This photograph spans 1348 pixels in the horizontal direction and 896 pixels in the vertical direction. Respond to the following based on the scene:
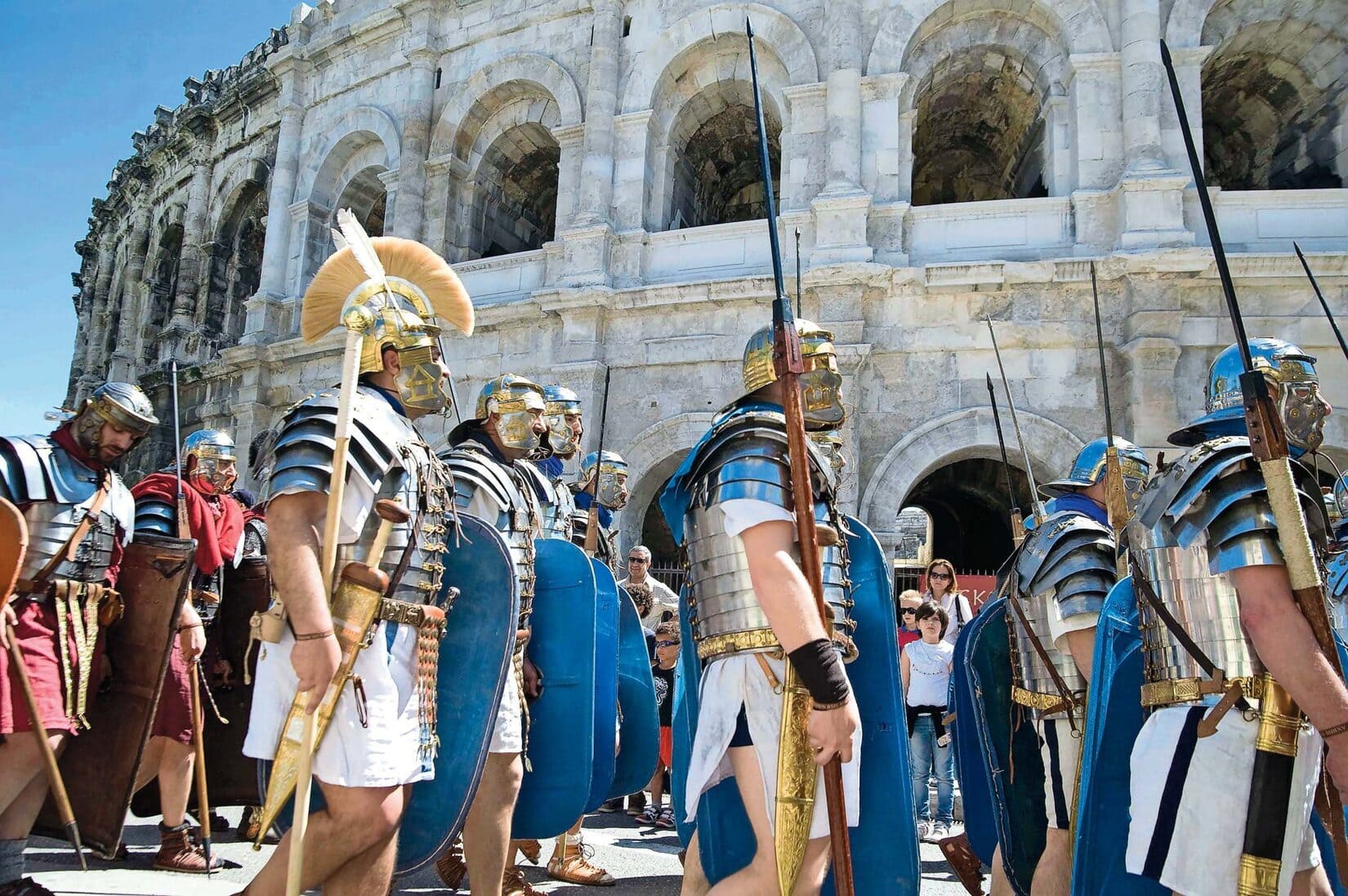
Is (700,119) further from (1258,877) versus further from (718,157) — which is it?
(1258,877)

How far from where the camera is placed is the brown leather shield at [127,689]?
3.97 m

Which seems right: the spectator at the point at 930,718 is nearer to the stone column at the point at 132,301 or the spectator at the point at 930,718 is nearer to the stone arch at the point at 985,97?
the stone arch at the point at 985,97

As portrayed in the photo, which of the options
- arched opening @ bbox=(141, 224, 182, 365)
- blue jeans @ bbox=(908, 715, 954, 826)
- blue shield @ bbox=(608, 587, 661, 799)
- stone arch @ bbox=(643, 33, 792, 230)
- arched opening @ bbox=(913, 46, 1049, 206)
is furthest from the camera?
arched opening @ bbox=(141, 224, 182, 365)

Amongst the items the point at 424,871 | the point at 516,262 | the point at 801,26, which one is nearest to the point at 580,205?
the point at 516,262

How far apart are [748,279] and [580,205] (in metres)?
2.72

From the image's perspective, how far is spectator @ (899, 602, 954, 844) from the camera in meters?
6.42

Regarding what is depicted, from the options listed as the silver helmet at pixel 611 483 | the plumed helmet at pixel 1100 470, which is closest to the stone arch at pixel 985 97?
the silver helmet at pixel 611 483

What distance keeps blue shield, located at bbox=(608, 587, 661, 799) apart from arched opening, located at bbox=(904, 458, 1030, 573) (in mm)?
10970

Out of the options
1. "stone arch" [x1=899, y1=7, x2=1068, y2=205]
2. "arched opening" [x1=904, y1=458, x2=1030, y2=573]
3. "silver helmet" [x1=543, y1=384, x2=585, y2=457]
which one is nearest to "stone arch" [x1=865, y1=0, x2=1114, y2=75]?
"stone arch" [x1=899, y1=7, x2=1068, y2=205]

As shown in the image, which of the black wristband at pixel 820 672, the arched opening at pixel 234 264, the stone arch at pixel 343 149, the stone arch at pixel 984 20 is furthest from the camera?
the arched opening at pixel 234 264

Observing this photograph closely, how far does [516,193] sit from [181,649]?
40.5 feet

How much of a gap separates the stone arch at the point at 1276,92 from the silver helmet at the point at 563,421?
9467 millimetres

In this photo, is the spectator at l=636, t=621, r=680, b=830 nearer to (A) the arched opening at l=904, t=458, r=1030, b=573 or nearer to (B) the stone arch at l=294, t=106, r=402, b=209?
(A) the arched opening at l=904, t=458, r=1030, b=573

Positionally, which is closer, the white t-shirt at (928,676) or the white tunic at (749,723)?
the white tunic at (749,723)
